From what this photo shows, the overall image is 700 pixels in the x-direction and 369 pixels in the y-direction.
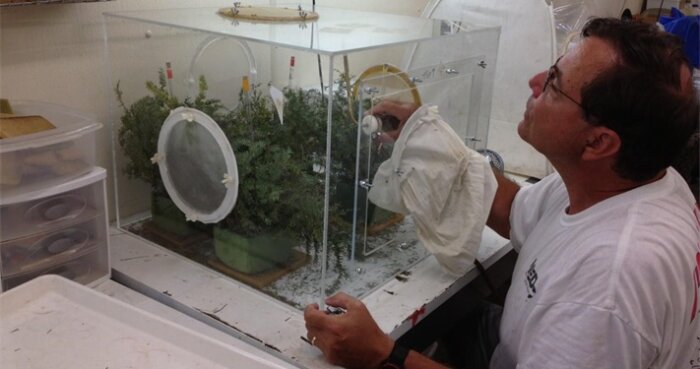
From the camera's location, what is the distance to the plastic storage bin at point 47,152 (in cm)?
92

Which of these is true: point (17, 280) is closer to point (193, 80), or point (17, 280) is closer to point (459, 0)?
point (193, 80)

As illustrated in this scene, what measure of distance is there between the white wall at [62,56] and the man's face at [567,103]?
86cm

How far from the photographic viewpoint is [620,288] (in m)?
0.77

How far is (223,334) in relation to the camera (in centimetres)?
98

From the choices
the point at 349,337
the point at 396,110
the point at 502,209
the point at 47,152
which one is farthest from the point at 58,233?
the point at 502,209

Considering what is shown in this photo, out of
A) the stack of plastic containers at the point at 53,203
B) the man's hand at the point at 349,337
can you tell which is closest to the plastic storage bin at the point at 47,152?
the stack of plastic containers at the point at 53,203

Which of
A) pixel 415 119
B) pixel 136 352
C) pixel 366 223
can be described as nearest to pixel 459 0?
pixel 415 119

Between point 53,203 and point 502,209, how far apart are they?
2.94 feet

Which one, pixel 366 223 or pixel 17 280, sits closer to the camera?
pixel 17 280

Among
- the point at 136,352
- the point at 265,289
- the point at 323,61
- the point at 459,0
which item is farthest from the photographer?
the point at 459,0

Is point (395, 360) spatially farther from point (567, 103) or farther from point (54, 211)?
point (54, 211)

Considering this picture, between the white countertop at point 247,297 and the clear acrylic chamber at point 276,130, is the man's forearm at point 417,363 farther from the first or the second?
the clear acrylic chamber at point 276,130

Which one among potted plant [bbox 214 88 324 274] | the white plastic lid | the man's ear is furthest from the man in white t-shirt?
the white plastic lid

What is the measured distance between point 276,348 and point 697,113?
2.54 feet
